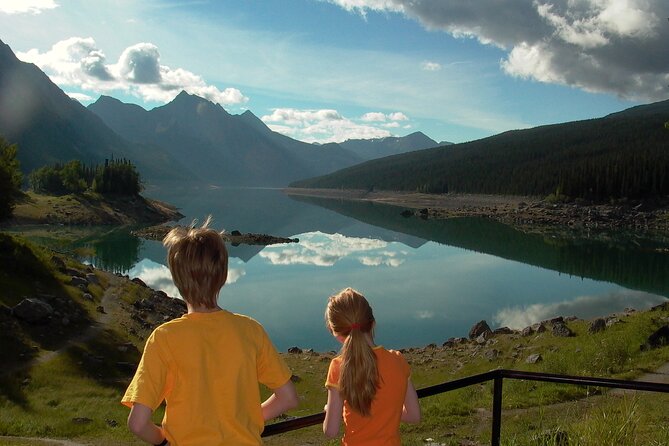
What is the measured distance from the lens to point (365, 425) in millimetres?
4918

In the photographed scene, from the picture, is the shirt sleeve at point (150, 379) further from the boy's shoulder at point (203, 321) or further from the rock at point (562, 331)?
the rock at point (562, 331)

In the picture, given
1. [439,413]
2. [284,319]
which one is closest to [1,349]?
[439,413]

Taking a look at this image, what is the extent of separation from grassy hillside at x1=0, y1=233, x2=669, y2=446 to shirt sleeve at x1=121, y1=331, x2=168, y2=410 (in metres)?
6.31

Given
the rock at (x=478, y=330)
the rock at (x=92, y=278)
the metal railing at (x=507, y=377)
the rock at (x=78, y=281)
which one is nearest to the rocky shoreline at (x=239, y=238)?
the rock at (x=92, y=278)

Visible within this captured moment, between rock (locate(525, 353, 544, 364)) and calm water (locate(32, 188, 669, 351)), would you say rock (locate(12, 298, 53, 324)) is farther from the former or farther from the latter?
rock (locate(525, 353, 544, 364))

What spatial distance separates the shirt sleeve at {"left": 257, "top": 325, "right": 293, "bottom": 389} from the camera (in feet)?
13.1

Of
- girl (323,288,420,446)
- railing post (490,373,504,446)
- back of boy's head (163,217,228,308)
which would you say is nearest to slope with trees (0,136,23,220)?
railing post (490,373,504,446)

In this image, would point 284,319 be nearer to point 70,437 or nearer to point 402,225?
point 70,437

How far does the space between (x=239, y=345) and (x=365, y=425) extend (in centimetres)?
177

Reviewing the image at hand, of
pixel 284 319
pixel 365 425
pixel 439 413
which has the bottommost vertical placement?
pixel 284 319

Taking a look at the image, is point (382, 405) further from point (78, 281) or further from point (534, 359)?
point (78, 281)

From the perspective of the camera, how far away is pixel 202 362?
372 cm

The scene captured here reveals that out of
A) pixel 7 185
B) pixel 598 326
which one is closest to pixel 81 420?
pixel 598 326

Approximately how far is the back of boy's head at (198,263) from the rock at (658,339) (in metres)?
22.8
